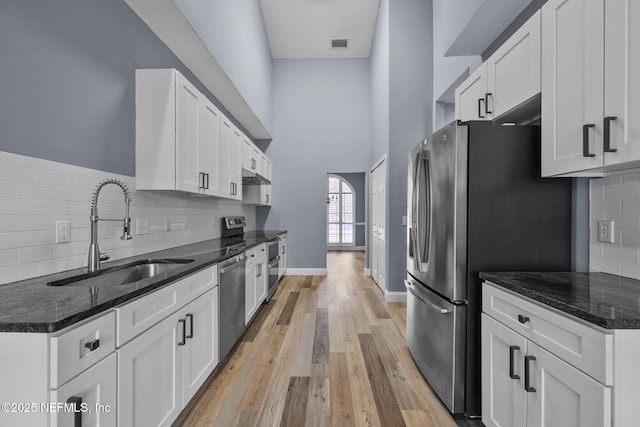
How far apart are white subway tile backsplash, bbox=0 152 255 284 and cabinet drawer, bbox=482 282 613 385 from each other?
2.26 metres

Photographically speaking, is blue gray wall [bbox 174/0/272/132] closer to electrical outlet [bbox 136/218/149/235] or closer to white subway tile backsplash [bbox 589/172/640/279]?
electrical outlet [bbox 136/218/149/235]

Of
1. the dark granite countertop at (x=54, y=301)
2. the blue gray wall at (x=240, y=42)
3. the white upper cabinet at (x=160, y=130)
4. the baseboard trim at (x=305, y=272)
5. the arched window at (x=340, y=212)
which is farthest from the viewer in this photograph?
the arched window at (x=340, y=212)

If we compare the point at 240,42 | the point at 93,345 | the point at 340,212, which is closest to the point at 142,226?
the point at 93,345

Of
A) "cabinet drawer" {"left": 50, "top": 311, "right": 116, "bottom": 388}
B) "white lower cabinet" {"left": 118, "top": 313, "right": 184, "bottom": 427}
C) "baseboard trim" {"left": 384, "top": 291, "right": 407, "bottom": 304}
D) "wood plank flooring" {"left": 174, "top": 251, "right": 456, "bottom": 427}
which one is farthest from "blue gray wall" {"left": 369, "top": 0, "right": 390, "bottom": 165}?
"cabinet drawer" {"left": 50, "top": 311, "right": 116, "bottom": 388}

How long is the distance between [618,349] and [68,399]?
5.59ft

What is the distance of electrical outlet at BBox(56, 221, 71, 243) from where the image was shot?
65.0 inches

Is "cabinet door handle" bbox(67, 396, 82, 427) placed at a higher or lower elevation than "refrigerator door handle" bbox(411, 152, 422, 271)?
lower

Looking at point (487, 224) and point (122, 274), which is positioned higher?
point (487, 224)

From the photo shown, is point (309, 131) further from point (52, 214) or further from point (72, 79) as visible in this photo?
point (52, 214)

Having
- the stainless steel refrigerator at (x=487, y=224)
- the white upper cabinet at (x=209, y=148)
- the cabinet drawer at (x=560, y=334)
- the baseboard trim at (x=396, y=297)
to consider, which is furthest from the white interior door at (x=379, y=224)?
the cabinet drawer at (x=560, y=334)

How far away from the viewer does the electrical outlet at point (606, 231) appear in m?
1.65

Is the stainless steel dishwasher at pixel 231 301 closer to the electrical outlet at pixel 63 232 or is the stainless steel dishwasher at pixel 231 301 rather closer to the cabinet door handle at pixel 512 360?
the electrical outlet at pixel 63 232

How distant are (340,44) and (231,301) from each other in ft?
17.4

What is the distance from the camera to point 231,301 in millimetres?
2650
